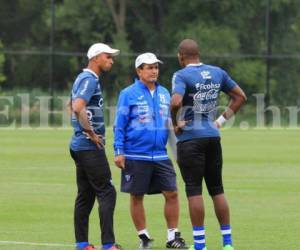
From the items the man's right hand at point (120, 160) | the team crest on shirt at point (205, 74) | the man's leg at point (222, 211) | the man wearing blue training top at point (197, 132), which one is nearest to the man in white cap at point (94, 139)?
the man's right hand at point (120, 160)

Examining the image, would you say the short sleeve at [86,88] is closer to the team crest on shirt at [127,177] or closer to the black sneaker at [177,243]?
the team crest on shirt at [127,177]

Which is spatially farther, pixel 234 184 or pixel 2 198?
pixel 234 184

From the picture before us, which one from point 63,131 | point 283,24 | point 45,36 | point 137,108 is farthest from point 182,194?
point 45,36

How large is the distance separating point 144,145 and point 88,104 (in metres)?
0.95

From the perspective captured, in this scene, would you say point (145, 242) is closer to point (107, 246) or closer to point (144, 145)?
point (107, 246)

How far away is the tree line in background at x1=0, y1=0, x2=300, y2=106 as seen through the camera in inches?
1711

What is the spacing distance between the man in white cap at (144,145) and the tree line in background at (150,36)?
3016 cm

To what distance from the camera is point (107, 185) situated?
11.0 m

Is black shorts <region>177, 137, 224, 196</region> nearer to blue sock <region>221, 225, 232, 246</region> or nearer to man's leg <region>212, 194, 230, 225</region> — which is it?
man's leg <region>212, 194, 230, 225</region>

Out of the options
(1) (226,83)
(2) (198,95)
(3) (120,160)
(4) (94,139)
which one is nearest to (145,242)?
(3) (120,160)

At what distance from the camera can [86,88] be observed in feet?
35.5

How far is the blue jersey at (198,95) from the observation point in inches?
422

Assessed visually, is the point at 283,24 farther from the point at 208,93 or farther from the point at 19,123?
the point at 208,93

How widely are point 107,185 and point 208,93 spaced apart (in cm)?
141
